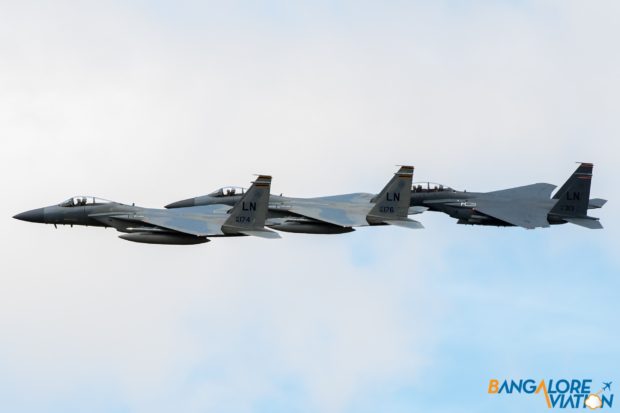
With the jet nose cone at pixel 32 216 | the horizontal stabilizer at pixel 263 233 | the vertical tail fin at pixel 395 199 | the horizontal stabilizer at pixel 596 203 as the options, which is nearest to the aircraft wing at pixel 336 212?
the vertical tail fin at pixel 395 199

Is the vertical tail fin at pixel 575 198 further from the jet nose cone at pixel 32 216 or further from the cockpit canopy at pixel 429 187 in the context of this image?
the jet nose cone at pixel 32 216

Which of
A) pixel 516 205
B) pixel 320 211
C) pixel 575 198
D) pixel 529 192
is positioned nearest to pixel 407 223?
pixel 320 211

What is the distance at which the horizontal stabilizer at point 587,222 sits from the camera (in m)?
74.8

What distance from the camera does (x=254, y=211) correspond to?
6500cm

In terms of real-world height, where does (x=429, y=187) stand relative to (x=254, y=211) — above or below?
above

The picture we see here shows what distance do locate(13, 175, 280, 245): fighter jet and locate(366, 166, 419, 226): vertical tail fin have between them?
7.66 m

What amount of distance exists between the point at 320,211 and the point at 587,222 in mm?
15758

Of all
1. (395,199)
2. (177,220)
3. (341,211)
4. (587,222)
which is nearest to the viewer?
(177,220)

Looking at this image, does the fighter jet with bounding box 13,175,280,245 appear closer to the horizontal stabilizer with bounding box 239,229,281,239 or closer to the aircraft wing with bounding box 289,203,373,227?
the horizontal stabilizer with bounding box 239,229,281,239

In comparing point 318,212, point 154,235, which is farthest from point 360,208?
point 154,235

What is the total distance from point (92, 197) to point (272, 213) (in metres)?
10.2

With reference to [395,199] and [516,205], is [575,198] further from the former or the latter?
[395,199]

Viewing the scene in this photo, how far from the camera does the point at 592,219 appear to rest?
75625 millimetres

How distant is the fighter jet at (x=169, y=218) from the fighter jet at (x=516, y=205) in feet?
45.5
